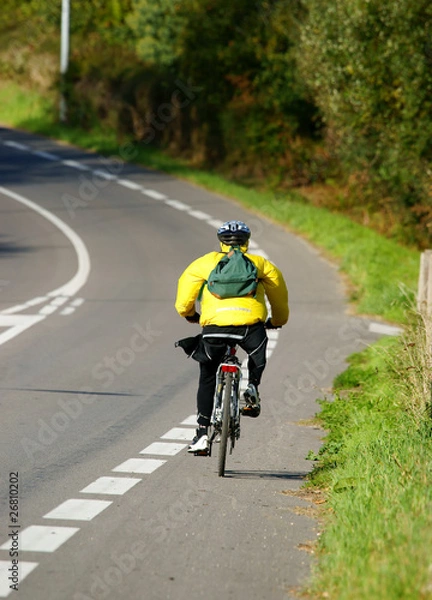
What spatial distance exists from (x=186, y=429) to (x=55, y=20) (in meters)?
52.2

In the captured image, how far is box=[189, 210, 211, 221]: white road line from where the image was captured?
32312mm

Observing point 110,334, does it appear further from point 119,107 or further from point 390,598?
point 119,107

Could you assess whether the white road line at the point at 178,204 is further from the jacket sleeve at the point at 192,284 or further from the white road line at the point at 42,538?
the white road line at the point at 42,538

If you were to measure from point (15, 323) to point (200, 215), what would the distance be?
1544 cm

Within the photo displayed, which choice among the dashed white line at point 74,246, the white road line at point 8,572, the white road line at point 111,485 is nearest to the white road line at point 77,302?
the dashed white line at point 74,246

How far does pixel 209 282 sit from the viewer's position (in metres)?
9.23

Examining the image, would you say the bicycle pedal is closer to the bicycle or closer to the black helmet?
the bicycle

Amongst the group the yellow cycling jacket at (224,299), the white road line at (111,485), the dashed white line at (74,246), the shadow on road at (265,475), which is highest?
the yellow cycling jacket at (224,299)

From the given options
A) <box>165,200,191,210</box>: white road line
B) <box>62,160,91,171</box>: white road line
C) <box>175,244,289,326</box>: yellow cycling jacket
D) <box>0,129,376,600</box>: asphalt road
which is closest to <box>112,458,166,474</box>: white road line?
<box>0,129,376,600</box>: asphalt road

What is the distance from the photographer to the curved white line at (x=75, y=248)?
71.4 ft

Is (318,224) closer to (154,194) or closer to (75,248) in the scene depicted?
(75,248)

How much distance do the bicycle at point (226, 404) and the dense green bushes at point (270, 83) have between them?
60.2 feet

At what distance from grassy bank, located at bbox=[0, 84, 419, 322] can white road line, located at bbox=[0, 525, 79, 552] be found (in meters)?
6.11

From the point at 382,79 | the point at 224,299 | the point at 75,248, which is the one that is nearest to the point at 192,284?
the point at 224,299
